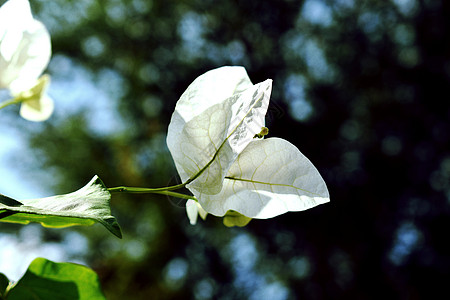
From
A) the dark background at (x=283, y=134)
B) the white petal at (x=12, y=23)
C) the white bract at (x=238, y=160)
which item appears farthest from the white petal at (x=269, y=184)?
the dark background at (x=283, y=134)

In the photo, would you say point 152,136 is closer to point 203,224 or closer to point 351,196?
point 203,224

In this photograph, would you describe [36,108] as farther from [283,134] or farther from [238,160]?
[283,134]

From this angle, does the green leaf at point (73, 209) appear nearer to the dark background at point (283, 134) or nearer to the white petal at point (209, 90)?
the white petal at point (209, 90)

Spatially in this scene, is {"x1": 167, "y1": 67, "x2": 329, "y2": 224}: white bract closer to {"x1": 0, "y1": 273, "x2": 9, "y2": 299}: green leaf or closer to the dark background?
{"x1": 0, "y1": 273, "x2": 9, "y2": 299}: green leaf

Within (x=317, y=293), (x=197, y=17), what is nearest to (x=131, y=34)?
(x=197, y=17)

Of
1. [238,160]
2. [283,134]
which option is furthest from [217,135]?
[283,134]
